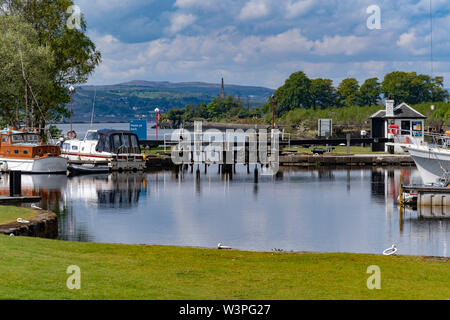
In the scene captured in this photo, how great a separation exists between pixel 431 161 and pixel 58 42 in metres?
48.9

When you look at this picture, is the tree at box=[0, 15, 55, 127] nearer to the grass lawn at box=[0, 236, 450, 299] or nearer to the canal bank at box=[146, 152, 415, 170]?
the canal bank at box=[146, 152, 415, 170]

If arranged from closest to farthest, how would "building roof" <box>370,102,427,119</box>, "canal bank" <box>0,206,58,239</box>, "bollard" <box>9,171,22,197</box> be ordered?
"canal bank" <box>0,206,58,239</box>
"bollard" <box>9,171,22,197</box>
"building roof" <box>370,102,427,119</box>

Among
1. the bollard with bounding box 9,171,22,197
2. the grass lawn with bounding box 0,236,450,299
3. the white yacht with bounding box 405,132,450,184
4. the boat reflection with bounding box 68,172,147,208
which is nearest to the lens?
the grass lawn with bounding box 0,236,450,299

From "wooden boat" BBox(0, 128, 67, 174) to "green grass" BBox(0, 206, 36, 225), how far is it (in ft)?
127

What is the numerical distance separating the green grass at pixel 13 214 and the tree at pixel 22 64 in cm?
4567

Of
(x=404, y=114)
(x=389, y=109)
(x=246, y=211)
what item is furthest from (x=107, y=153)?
(x=404, y=114)

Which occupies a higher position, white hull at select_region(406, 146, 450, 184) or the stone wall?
white hull at select_region(406, 146, 450, 184)

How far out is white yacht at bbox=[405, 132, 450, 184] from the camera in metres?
50.5

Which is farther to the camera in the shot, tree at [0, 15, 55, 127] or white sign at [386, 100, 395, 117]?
white sign at [386, 100, 395, 117]

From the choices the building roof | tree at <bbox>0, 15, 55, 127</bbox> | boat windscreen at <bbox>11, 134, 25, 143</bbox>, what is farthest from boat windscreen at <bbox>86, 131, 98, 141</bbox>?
the building roof

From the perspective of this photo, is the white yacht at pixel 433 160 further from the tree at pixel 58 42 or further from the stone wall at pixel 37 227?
the tree at pixel 58 42

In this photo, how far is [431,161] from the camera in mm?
51656

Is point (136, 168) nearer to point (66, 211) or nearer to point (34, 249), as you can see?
point (66, 211)

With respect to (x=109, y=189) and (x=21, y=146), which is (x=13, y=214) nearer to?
(x=109, y=189)
